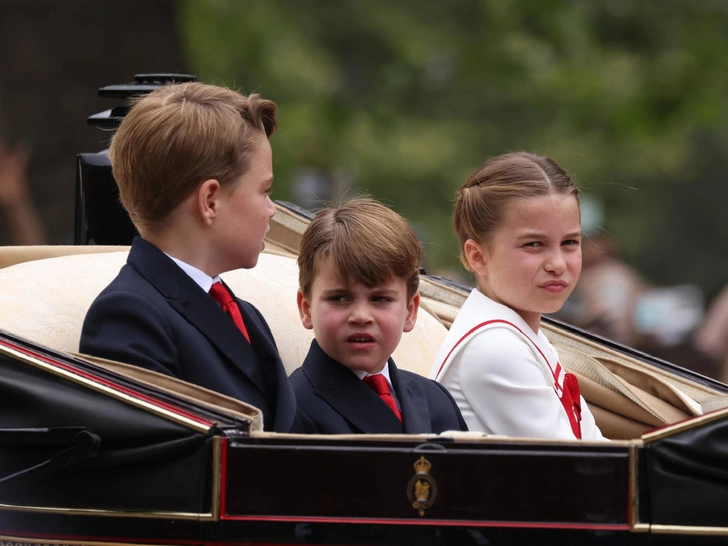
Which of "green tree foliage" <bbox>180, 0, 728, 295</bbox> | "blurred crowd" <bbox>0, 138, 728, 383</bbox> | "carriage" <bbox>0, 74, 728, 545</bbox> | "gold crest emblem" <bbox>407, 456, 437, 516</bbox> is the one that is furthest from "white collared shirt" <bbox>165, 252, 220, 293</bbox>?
"green tree foliage" <bbox>180, 0, 728, 295</bbox>

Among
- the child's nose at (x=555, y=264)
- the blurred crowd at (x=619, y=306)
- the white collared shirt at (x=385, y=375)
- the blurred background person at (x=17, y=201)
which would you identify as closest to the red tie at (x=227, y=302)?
the white collared shirt at (x=385, y=375)

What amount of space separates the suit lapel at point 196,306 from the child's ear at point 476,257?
62 cm

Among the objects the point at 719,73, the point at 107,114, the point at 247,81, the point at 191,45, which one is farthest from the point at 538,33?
the point at 107,114

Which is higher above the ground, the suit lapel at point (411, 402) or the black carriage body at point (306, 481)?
the suit lapel at point (411, 402)

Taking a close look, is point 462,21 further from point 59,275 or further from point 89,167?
point 59,275

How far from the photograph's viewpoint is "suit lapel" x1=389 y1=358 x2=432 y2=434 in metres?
2.33

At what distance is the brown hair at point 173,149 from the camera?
225cm

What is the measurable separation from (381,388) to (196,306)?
0.44 metres

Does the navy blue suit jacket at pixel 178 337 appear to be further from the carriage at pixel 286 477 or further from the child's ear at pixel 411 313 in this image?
the child's ear at pixel 411 313

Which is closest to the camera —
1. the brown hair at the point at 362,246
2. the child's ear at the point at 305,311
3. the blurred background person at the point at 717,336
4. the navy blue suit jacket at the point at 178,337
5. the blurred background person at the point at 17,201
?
the navy blue suit jacket at the point at 178,337

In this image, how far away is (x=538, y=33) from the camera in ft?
33.8

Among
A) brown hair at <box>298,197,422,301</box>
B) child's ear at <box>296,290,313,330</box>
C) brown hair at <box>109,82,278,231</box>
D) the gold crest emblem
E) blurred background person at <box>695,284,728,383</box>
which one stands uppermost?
blurred background person at <box>695,284,728,383</box>

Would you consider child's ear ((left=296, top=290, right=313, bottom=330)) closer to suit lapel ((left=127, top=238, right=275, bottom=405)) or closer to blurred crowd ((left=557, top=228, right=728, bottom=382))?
suit lapel ((left=127, top=238, right=275, bottom=405))

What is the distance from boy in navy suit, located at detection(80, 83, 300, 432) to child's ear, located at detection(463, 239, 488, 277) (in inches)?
19.8
